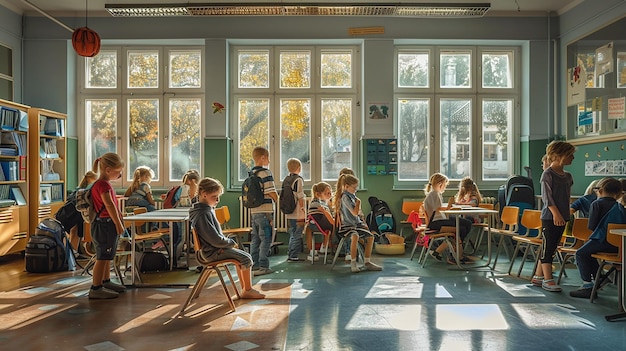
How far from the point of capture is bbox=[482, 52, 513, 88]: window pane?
835 centimetres

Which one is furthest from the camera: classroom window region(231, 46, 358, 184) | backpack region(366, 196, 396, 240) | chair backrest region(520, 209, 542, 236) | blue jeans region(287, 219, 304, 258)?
classroom window region(231, 46, 358, 184)

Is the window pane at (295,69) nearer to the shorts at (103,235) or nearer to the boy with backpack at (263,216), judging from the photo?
the boy with backpack at (263,216)

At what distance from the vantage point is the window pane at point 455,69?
8.32m

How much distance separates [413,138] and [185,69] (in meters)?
4.11

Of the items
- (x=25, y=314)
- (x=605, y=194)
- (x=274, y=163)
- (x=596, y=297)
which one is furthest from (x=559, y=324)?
(x=274, y=163)

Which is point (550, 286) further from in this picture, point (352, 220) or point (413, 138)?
point (413, 138)

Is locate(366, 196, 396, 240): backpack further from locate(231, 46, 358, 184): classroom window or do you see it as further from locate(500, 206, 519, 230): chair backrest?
locate(500, 206, 519, 230): chair backrest

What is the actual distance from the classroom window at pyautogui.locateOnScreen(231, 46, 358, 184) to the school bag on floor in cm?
307

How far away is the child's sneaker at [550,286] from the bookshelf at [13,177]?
653cm

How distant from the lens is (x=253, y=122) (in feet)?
27.0

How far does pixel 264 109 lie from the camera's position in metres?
8.22

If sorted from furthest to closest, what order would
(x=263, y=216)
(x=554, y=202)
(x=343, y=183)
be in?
1. (x=343, y=183)
2. (x=263, y=216)
3. (x=554, y=202)

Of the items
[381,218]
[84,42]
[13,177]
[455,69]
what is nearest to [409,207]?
[381,218]

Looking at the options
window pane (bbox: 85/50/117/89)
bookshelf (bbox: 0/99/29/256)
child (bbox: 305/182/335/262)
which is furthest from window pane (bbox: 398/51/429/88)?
bookshelf (bbox: 0/99/29/256)
